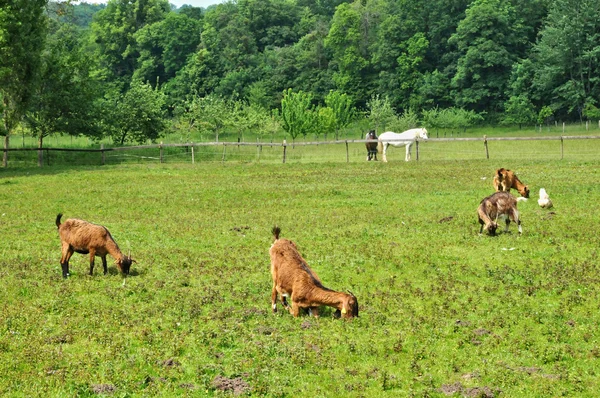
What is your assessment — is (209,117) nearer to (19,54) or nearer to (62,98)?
(62,98)

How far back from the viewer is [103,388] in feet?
27.9

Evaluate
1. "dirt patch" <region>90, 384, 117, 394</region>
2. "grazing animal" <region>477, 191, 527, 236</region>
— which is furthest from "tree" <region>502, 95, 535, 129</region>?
"dirt patch" <region>90, 384, 117, 394</region>

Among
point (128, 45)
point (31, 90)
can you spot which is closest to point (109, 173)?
point (31, 90)

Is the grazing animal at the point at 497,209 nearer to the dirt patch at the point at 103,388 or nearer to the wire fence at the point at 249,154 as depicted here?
the dirt patch at the point at 103,388

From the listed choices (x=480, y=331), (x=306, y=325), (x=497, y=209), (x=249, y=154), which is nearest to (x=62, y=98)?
(x=249, y=154)

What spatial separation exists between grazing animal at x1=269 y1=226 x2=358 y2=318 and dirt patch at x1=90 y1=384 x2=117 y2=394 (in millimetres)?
3513

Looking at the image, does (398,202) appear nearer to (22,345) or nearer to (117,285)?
(117,285)

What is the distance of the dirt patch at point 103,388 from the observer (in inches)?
332

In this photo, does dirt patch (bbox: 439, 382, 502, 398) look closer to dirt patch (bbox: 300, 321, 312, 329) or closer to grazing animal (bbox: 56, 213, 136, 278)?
dirt patch (bbox: 300, 321, 312, 329)

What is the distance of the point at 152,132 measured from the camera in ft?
194

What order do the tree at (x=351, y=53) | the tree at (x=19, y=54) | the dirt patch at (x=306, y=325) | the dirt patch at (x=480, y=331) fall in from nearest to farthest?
1. the dirt patch at (x=480, y=331)
2. the dirt patch at (x=306, y=325)
3. the tree at (x=19, y=54)
4. the tree at (x=351, y=53)

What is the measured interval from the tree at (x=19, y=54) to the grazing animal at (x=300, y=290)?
34.0 metres

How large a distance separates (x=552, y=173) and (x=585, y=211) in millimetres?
11619

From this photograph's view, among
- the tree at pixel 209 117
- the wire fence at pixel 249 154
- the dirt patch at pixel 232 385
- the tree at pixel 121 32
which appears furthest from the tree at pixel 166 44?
the dirt patch at pixel 232 385
